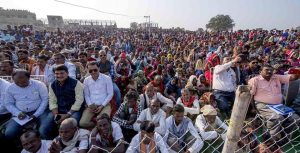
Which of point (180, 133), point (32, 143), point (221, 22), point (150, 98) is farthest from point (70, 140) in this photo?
point (221, 22)

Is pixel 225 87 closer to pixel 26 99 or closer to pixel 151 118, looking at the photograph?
pixel 151 118

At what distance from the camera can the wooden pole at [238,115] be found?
1771 mm

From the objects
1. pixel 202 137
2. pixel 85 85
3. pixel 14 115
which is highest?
pixel 85 85

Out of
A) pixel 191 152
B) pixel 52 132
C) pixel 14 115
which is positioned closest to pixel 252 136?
pixel 191 152

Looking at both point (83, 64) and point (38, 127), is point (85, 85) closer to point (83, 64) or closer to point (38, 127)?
point (38, 127)

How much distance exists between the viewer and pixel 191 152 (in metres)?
4.10

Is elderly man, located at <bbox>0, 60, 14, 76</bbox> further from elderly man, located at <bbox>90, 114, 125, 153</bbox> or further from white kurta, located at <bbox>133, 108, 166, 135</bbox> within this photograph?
white kurta, located at <bbox>133, 108, 166, 135</bbox>

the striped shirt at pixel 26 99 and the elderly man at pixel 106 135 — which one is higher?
the striped shirt at pixel 26 99

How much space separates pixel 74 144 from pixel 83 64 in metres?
4.11

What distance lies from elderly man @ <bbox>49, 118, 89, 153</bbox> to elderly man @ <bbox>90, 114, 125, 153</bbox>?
13cm

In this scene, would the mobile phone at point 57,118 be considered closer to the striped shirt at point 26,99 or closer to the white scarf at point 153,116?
the striped shirt at point 26,99

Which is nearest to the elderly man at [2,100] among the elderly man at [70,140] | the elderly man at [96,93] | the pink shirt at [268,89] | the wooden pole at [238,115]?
the elderly man at [96,93]

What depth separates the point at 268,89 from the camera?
18.4 feet

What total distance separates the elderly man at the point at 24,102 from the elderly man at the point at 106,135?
0.99 meters
